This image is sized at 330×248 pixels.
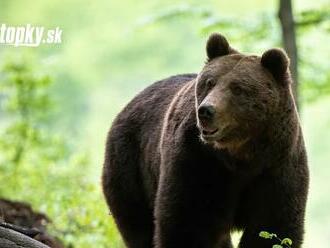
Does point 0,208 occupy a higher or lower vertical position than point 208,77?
lower

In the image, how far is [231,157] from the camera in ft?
18.1

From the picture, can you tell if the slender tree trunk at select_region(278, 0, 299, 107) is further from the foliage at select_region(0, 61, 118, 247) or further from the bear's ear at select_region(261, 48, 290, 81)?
the bear's ear at select_region(261, 48, 290, 81)

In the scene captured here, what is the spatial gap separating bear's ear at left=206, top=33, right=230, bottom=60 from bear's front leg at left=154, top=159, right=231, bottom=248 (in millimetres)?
699

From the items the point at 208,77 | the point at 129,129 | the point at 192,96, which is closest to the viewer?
the point at 208,77

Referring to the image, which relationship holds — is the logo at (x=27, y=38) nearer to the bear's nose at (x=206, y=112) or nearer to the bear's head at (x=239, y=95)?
the bear's head at (x=239, y=95)

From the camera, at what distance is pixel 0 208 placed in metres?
7.47

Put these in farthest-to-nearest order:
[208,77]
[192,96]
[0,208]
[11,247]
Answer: [0,208], [192,96], [208,77], [11,247]

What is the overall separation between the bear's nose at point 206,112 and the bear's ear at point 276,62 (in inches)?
22.5

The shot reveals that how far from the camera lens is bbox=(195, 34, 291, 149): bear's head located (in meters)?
5.21

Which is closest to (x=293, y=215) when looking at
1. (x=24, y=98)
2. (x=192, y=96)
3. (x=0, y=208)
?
(x=192, y=96)

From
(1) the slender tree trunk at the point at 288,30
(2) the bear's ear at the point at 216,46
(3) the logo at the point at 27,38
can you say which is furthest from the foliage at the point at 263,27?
(2) the bear's ear at the point at 216,46

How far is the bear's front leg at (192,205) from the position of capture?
223 inches

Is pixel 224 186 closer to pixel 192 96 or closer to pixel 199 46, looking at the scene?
pixel 192 96

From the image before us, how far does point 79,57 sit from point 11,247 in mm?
34843
